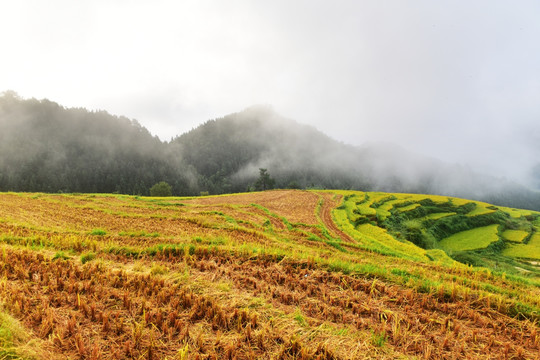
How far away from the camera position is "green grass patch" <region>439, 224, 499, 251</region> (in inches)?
975

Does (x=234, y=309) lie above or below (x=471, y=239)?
above

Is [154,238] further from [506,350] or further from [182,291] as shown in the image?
[506,350]

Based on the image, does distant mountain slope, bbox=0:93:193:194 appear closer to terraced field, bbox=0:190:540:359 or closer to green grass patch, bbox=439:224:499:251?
green grass patch, bbox=439:224:499:251

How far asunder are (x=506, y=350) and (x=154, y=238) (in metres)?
10.7

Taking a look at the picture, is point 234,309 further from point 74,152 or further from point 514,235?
point 74,152

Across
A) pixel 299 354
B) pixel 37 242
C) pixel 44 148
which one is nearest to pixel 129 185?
pixel 44 148

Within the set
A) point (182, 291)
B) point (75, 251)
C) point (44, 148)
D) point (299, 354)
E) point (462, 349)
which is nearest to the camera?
point (299, 354)

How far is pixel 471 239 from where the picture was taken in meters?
27.6

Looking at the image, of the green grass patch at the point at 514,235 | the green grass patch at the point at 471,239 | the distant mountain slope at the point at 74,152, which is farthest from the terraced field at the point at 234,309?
the distant mountain slope at the point at 74,152

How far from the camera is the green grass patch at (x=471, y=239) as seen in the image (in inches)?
975

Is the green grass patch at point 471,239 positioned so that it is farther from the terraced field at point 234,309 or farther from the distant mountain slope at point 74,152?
the distant mountain slope at point 74,152

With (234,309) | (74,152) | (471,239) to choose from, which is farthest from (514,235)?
(74,152)

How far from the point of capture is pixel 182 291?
453 cm

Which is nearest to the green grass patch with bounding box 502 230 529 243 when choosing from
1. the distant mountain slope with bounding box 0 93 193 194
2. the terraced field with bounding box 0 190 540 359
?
the terraced field with bounding box 0 190 540 359
